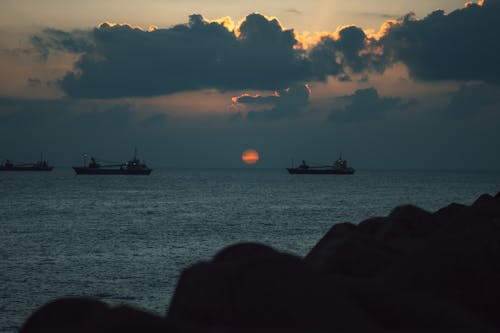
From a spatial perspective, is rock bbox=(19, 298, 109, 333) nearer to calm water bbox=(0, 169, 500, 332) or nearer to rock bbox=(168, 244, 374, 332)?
rock bbox=(168, 244, 374, 332)

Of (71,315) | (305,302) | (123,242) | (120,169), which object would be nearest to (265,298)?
(305,302)

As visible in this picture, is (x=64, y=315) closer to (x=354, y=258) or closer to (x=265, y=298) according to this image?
(x=265, y=298)

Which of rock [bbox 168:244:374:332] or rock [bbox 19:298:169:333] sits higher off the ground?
rock [bbox 168:244:374:332]

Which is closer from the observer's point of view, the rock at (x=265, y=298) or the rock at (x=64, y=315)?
the rock at (x=265, y=298)

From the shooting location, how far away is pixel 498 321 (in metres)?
6.73

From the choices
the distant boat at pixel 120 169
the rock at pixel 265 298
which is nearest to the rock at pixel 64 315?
the rock at pixel 265 298

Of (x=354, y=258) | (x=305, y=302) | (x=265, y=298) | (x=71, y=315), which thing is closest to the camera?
(x=305, y=302)

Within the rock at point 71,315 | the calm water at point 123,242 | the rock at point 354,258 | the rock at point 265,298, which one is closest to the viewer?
the rock at point 71,315

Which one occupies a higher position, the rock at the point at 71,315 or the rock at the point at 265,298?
the rock at the point at 265,298

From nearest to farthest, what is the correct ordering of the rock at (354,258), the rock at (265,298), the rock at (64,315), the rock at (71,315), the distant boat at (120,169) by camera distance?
the rock at (71,315) < the rock at (265,298) < the rock at (64,315) < the rock at (354,258) < the distant boat at (120,169)

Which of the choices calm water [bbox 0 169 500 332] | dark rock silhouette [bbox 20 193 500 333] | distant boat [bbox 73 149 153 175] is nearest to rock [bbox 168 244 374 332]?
dark rock silhouette [bbox 20 193 500 333]

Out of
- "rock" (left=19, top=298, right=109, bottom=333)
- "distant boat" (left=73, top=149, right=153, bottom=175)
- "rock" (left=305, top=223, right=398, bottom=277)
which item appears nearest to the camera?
"rock" (left=19, top=298, right=109, bottom=333)

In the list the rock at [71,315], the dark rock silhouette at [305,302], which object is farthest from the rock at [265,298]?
the rock at [71,315]

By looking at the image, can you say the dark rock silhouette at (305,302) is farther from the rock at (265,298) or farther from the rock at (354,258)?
the rock at (354,258)
